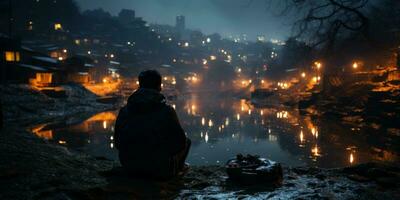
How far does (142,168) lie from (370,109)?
128 feet

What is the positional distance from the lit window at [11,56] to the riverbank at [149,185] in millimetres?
50830

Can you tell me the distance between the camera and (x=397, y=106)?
34.8m

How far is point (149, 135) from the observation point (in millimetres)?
6273

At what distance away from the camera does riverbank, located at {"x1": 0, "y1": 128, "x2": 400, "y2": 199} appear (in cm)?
533

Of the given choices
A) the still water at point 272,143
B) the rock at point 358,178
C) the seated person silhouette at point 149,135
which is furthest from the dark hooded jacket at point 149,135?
the still water at point 272,143

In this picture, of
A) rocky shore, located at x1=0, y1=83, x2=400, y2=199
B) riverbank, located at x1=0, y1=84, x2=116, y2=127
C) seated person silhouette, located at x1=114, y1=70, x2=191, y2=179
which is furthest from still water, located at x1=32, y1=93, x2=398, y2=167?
seated person silhouette, located at x1=114, y1=70, x2=191, y2=179

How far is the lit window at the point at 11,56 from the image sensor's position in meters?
50.0

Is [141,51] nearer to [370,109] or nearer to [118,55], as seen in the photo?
[118,55]

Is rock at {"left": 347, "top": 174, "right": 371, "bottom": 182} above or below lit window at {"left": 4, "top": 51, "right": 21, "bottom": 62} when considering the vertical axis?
below

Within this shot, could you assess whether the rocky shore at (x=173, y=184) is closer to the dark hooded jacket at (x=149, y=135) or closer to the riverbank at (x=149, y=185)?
the riverbank at (x=149, y=185)

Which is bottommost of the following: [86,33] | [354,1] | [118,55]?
[354,1]

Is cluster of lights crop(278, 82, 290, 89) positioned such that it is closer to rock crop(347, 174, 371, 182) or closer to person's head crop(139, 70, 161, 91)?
rock crop(347, 174, 371, 182)

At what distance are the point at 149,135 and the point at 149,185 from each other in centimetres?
102

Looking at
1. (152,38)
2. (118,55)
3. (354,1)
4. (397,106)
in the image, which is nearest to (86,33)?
(118,55)
